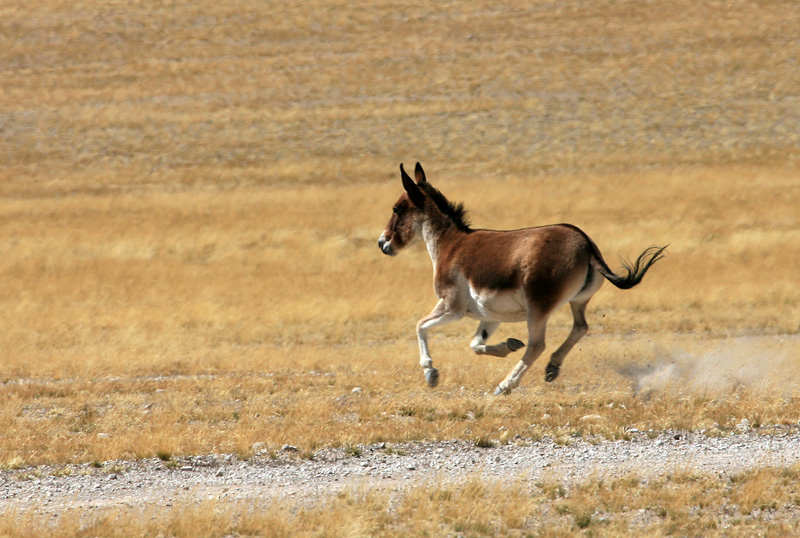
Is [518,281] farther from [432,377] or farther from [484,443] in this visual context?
[484,443]

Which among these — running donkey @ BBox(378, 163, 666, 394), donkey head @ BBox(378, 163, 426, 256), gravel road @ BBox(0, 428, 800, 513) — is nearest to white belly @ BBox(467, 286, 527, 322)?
running donkey @ BBox(378, 163, 666, 394)

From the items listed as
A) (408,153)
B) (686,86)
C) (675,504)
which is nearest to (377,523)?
(675,504)

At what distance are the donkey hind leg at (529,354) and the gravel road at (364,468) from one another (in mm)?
2200

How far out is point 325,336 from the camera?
17484mm

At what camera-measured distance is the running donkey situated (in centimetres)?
1052

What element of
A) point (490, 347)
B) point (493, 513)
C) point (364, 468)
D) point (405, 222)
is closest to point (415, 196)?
point (405, 222)

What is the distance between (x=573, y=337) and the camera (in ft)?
36.7

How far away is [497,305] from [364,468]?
11.6ft

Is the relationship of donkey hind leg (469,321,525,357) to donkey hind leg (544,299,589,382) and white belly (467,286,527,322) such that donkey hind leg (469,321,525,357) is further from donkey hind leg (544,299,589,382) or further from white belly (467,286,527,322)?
donkey hind leg (544,299,589,382)

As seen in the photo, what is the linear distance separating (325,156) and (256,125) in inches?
198

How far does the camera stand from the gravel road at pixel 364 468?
23.8 feet

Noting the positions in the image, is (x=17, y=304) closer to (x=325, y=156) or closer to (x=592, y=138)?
(x=325, y=156)

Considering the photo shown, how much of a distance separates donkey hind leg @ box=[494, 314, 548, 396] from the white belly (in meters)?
0.26

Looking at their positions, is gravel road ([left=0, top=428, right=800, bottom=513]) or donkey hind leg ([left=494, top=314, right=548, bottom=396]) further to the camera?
donkey hind leg ([left=494, top=314, right=548, bottom=396])
